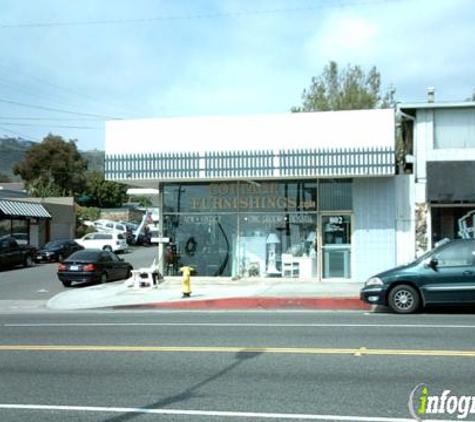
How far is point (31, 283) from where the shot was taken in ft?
84.5

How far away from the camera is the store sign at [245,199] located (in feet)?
69.8

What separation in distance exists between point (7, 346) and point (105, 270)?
14.4m

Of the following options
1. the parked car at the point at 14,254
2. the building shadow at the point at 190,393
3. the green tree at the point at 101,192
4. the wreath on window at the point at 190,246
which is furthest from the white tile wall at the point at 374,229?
the green tree at the point at 101,192

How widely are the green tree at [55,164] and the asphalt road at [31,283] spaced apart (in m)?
40.2

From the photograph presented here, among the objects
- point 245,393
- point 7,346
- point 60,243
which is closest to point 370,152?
point 7,346

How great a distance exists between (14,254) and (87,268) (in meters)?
9.93

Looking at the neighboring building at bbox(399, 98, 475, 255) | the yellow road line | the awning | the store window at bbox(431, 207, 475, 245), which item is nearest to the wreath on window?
the neighboring building at bbox(399, 98, 475, 255)

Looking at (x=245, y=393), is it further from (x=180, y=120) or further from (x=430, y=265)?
(x=180, y=120)

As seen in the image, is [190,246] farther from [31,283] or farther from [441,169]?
[441,169]

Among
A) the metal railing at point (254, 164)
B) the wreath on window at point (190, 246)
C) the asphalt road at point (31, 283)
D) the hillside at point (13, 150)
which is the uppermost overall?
the hillside at point (13, 150)

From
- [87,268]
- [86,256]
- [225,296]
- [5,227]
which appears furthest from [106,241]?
[225,296]

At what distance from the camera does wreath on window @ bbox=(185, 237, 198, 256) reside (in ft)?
72.4

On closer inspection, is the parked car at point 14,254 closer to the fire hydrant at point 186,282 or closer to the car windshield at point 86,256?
the car windshield at point 86,256

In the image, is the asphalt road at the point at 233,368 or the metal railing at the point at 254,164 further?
the metal railing at the point at 254,164
